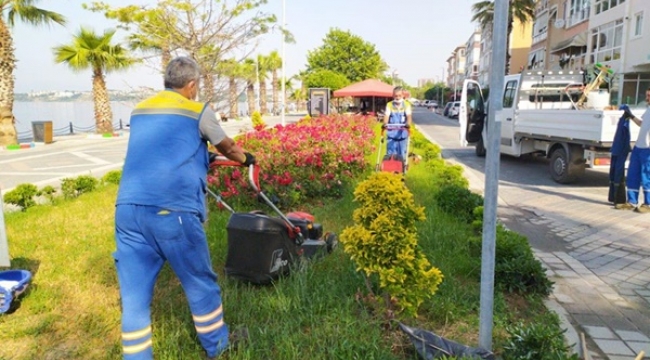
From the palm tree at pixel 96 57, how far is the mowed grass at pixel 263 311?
1956cm

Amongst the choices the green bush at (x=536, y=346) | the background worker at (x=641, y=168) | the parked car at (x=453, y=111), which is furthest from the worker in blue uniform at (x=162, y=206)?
the parked car at (x=453, y=111)

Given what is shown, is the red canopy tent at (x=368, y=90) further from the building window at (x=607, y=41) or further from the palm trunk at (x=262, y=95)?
the palm trunk at (x=262, y=95)

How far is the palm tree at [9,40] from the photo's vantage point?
17109mm

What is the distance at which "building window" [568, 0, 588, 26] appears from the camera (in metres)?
29.2

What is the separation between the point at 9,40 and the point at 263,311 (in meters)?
19.5

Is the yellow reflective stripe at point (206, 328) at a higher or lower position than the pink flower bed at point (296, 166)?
lower

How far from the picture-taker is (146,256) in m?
2.43

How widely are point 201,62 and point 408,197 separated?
19.8ft

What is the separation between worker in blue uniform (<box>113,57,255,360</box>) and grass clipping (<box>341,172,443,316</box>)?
37.2 inches

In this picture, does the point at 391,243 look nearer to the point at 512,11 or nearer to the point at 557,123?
the point at 557,123

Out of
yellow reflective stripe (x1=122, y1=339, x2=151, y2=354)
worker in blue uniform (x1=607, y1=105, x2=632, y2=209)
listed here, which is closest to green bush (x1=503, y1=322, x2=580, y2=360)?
yellow reflective stripe (x1=122, y1=339, x2=151, y2=354)

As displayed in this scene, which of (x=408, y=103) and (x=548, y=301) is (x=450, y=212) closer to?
(x=548, y=301)

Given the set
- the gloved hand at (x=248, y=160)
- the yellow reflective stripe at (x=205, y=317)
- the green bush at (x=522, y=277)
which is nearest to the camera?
the yellow reflective stripe at (x=205, y=317)

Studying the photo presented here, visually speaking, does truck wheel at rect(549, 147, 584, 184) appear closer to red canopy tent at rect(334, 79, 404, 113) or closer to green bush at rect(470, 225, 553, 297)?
green bush at rect(470, 225, 553, 297)
